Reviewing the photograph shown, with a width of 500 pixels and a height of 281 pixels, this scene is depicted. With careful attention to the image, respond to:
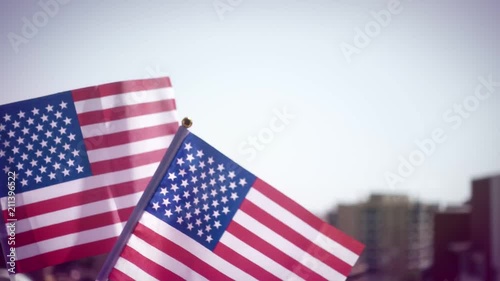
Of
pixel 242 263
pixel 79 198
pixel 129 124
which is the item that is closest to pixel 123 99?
pixel 129 124

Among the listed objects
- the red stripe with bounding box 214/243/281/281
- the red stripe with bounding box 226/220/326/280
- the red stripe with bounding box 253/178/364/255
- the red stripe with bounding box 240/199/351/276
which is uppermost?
the red stripe with bounding box 253/178/364/255

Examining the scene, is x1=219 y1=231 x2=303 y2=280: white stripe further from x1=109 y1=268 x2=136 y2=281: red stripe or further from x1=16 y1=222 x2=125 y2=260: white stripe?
x1=16 y1=222 x2=125 y2=260: white stripe

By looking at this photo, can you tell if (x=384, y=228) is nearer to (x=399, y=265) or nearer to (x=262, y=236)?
(x=399, y=265)

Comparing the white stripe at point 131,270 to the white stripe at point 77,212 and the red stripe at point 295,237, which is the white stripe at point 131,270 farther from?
the red stripe at point 295,237

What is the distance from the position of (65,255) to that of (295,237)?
5.89 ft

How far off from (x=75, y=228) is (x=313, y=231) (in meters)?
1.85

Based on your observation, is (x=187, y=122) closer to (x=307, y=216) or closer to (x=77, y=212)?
(x=307, y=216)

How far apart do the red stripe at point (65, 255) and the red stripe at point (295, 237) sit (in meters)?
1.16

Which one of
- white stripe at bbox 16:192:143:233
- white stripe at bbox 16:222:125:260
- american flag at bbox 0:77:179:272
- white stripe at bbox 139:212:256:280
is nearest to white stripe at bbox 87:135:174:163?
american flag at bbox 0:77:179:272

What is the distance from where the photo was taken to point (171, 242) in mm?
5199

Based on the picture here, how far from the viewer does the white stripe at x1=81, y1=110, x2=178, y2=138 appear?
567 cm

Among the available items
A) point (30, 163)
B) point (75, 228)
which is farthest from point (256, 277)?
point (30, 163)

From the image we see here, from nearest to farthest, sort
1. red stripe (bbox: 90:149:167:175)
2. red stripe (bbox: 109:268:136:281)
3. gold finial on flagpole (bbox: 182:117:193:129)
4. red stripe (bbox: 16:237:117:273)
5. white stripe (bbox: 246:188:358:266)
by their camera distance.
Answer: gold finial on flagpole (bbox: 182:117:193:129) → red stripe (bbox: 109:268:136:281) → white stripe (bbox: 246:188:358:266) → red stripe (bbox: 16:237:117:273) → red stripe (bbox: 90:149:167:175)

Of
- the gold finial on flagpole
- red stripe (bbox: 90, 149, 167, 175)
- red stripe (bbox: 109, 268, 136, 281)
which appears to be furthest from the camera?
red stripe (bbox: 90, 149, 167, 175)
